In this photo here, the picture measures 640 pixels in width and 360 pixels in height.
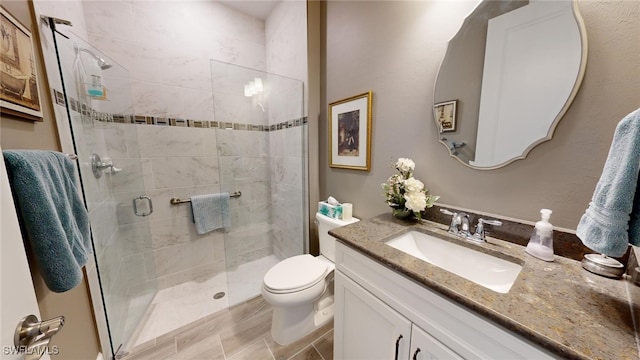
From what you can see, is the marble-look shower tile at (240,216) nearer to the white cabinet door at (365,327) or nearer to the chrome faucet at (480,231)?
the white cabinet door at (365,327)

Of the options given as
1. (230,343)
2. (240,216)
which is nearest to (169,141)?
(240,216)

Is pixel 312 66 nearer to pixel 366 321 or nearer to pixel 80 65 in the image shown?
pixel 80 65

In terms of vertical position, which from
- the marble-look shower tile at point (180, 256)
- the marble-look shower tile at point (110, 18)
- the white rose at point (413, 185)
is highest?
the marble-look shower tile at point (110, 18)

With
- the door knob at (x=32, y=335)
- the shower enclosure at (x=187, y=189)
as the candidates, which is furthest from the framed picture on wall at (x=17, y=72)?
the door knob at (x=32, y=335)

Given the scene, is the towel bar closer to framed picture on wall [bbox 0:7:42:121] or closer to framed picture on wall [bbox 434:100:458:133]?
framed picture on wall [bbox 0:7:42:121]

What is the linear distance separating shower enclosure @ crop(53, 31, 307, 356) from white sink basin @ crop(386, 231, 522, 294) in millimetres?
1165

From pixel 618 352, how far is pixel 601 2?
1051mm

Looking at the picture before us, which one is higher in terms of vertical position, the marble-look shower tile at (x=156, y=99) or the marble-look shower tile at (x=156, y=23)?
the marble-look shower tile at (x=156, y=23)

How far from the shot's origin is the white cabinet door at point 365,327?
81 centimetres

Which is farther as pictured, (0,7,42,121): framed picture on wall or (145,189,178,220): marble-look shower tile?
(145,189,178,220): marble-look shower tile

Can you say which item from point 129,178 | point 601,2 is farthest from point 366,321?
point 129,178

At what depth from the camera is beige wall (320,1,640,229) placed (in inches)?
27.3

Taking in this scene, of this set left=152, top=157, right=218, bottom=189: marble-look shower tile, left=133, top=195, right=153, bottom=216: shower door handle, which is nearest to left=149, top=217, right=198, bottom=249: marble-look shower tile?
left=133, top=195, right=153, bottom=216: shower door handle

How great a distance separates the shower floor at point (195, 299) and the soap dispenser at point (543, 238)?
77.4 inches
